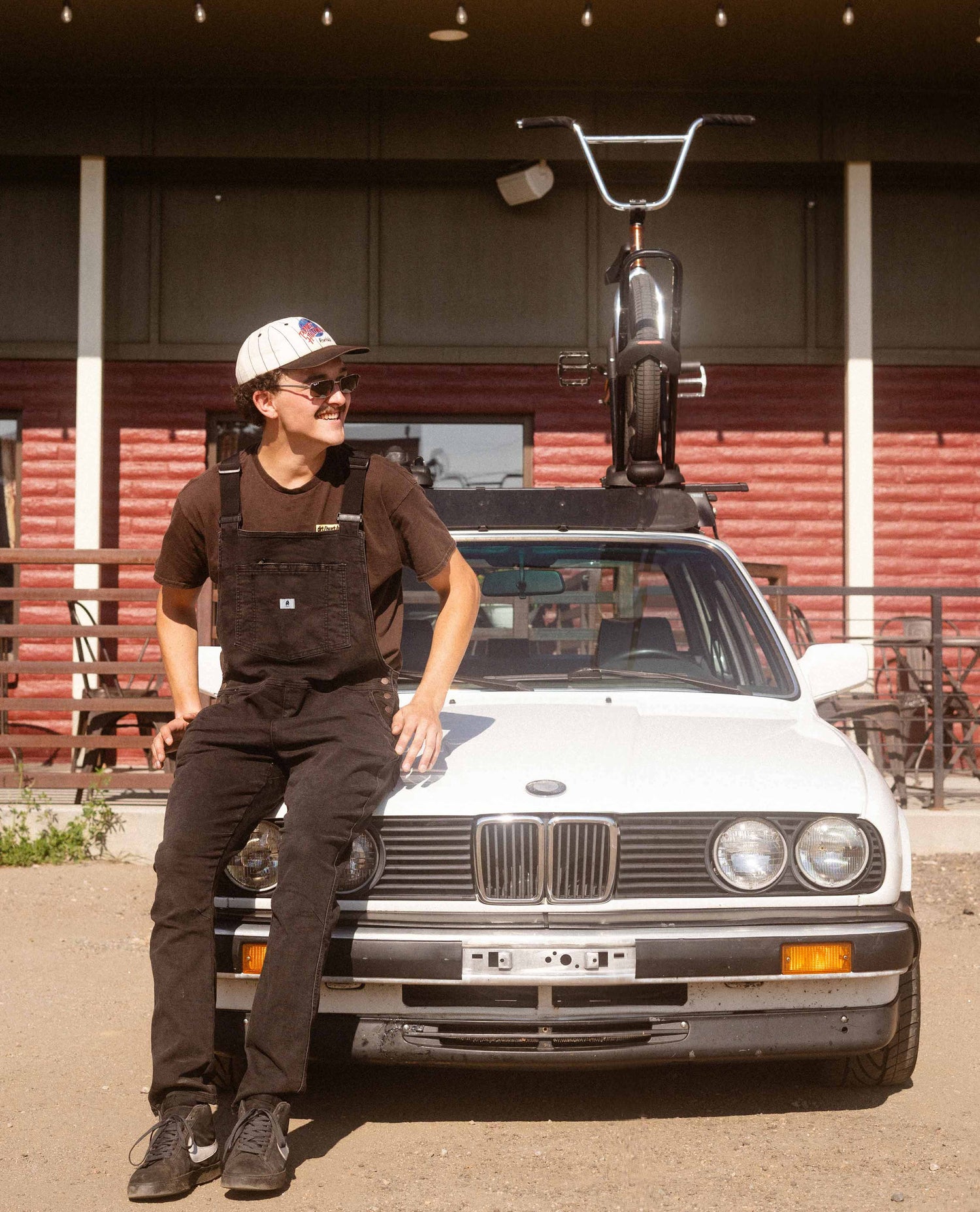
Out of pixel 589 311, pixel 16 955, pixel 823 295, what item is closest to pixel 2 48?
pixel 589 311

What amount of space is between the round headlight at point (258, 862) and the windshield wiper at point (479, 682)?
3.11 feet

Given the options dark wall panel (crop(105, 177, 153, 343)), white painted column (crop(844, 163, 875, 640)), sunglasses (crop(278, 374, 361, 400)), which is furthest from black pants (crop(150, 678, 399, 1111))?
dark wall panel (crop(105, 177, 153, 343))

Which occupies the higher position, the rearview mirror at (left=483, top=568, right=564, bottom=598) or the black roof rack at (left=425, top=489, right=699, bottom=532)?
the black roof rack at (left=425, top=489, right=699, bottom=532)

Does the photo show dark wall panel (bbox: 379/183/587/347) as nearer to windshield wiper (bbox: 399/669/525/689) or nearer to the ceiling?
the ceiling

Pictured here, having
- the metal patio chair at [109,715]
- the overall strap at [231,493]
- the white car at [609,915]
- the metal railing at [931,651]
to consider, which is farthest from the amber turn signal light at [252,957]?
the metal railing at [931,651]

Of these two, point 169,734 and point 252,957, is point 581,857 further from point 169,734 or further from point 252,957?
point 169,734

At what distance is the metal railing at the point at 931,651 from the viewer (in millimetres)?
8344

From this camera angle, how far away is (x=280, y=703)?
11.7ft

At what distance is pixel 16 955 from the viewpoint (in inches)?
229

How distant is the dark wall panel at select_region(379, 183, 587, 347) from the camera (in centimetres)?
1166

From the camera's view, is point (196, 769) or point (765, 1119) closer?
point (196, 769)

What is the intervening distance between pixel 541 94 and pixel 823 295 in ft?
8.96

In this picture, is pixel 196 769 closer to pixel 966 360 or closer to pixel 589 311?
pixel 589 311

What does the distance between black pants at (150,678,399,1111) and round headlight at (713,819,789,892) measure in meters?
0.81
